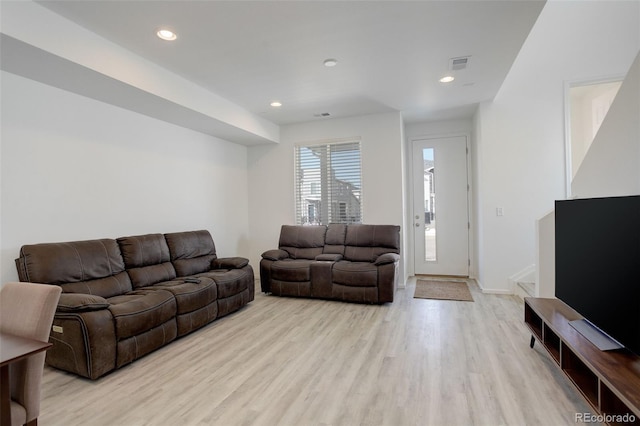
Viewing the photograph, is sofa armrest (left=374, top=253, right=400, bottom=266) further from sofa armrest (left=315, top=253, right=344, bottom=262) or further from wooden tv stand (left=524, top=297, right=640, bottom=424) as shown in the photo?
wooden tv stand (left=524, top=297, right=640, bottom=424)

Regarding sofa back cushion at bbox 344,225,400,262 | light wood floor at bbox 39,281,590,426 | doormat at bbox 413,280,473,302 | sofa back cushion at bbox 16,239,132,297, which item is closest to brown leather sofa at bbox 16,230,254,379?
sofa back cushion at bbox 16,239,132,297

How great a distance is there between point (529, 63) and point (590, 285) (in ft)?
12.3

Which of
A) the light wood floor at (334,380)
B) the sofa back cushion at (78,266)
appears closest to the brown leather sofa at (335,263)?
the light wood floor at (334,380)

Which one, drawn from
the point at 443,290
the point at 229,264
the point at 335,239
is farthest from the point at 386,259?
the point at 229,264

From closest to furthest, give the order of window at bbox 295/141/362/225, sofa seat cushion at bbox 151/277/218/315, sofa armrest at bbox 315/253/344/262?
sofa seat cushion at bbox 151/277/218/315, sofa armrest at bbox 315/253/344/262, window at bbox 295/141/362/225

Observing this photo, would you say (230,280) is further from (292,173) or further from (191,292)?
(292,173)

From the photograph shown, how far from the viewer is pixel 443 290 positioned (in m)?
4.79

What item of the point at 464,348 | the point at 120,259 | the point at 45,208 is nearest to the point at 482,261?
the point at 464,348

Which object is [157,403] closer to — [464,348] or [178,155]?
[464,348]

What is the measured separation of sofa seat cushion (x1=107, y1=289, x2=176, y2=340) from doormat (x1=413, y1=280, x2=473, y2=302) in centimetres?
319

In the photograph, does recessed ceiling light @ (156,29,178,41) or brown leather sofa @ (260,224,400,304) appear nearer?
recessed ceiling light @ (156,29,178,41)

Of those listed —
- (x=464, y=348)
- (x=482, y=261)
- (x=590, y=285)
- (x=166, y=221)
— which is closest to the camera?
(x=590, y=285)

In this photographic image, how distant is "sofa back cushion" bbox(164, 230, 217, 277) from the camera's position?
3.89 m

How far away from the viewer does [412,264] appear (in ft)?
19.4
